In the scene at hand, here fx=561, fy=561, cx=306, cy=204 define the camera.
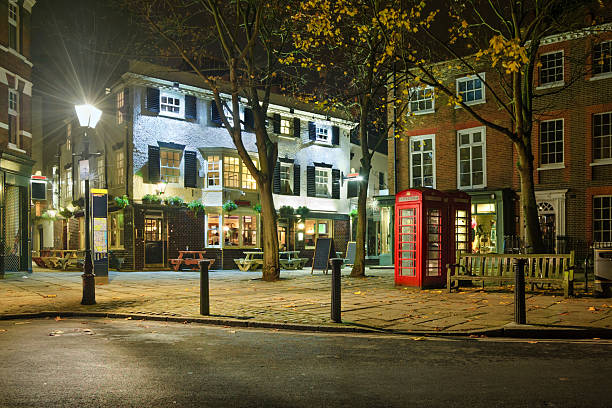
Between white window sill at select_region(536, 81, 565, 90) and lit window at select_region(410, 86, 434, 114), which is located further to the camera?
lit window at select_region(410, 86, 434, 114)

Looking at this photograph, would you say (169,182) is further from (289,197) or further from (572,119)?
(572,119)

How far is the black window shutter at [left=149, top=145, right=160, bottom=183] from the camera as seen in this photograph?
2802 centimetres

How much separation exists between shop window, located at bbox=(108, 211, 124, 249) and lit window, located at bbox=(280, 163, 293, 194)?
9665 millimetres

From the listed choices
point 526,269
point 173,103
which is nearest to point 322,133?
point 173,103

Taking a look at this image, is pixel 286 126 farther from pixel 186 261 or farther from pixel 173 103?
pixel 186 261

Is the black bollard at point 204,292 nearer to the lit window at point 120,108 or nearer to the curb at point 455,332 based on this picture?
the curb at point 455,332

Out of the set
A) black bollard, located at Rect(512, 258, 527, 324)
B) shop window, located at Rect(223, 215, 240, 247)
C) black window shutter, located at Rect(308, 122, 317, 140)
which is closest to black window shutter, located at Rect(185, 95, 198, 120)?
shop window, located at Rect(223, 215, 240, 247)

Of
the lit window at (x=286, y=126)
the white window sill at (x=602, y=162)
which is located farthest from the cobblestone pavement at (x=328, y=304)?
the lit window at (x=286, y=126)

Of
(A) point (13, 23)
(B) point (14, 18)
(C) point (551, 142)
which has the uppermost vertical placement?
(B) point (14, 18)

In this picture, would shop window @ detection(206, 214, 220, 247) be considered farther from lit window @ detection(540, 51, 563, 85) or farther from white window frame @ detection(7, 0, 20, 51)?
lit window @ detection(540, 51, 563, 85)

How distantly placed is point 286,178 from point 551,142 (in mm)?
15671

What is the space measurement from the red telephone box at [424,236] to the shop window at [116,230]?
17094 millimetres

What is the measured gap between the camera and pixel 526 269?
45.8 ft

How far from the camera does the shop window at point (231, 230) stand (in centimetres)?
3036
